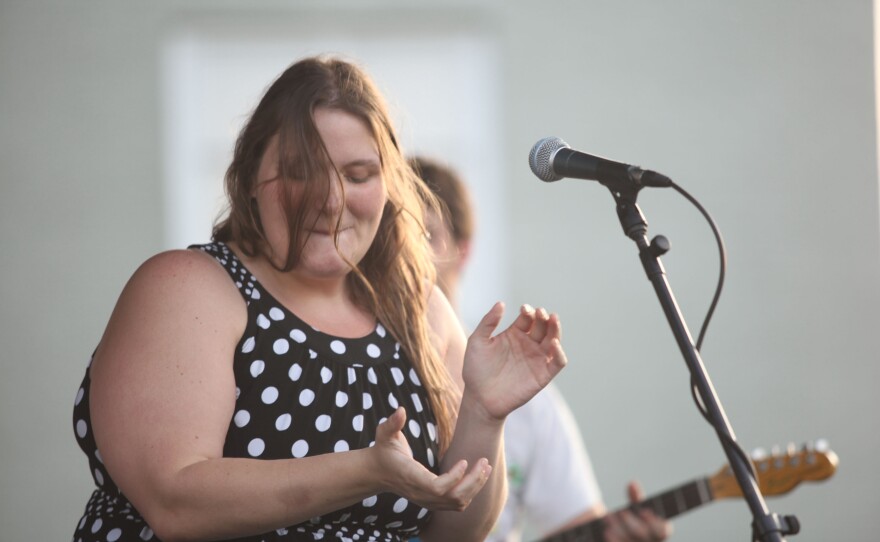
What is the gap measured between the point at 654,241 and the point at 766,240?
3778mm

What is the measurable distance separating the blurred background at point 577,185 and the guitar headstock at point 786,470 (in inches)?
95.4

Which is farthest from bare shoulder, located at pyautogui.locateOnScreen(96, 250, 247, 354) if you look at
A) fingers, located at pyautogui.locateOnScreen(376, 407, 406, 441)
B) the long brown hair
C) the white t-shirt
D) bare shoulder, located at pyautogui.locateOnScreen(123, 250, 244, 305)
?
the white t-shirt

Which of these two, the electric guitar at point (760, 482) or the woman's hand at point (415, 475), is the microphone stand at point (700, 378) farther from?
the electric guitar at point (760, 482)

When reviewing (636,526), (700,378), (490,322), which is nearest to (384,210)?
(490,322)

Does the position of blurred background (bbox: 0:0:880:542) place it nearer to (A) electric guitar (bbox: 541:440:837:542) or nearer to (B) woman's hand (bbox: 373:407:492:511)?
(A) electric guitar (bbox: 541:440:837:542)

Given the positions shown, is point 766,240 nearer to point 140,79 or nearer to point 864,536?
point 864,536

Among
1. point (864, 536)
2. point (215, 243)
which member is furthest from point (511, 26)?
point (215, 243)

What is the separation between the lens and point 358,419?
1805 millimetres

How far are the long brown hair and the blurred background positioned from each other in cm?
309

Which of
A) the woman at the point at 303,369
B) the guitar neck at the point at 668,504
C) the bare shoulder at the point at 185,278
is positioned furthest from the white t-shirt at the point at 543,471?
the bare shoulder at the point at 185,278

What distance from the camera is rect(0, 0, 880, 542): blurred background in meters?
5.08

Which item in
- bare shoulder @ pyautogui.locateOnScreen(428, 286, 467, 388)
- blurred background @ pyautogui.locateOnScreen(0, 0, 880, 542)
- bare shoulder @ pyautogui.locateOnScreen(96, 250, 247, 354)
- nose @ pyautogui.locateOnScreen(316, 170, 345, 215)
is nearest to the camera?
bare shoulder @ pyautogui.locateOnScreen(96, 250, 247, 354)

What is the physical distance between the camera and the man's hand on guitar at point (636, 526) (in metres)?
2.67

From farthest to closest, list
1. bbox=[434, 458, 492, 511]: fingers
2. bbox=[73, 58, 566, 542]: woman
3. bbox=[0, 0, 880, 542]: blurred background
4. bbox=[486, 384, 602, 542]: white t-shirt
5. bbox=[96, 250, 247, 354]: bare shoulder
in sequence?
bbox=[0, 0, 880, 542]: blurred background
bbox=[486, 384, 602, 542]: white t-shirt
bbox=[96, 250, 247, 354]: bare shoulder
bbox=[73, 58, 566, 542]: woman
bbox=[434, 458, 492, 511]: fingers
